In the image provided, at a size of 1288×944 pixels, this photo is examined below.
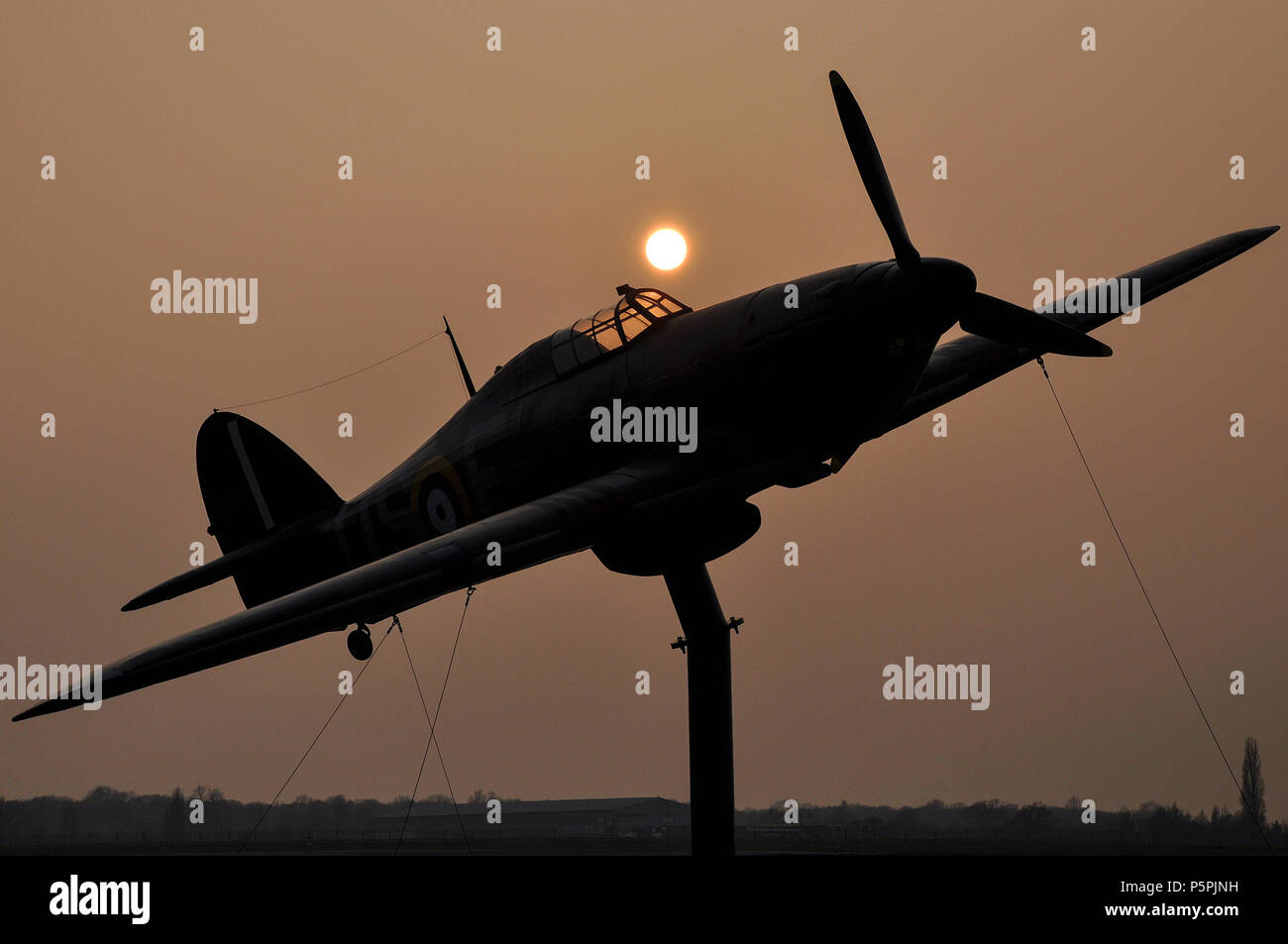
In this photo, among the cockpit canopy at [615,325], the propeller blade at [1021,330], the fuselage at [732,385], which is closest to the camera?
the fuselage at [732,385]

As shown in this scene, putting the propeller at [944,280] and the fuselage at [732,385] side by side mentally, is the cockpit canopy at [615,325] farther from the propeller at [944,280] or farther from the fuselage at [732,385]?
the propeller at [944,280]

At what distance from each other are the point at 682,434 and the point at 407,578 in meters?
4.83

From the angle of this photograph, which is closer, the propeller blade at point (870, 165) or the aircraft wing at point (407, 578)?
the aircraft wing at point (407, 578)

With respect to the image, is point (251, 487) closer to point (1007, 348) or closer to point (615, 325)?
point (615, 325)

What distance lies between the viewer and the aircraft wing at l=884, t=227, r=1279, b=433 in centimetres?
2323

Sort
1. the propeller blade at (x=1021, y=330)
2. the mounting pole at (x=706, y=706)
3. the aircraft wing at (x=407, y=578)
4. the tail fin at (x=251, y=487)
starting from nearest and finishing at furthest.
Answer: the aircraft wing at (x=407, y=578) → the propeller blade at (x=1021, y=330) → the mounting pole at (x=706, y=706) → the tail fin at (x=251, y=487)

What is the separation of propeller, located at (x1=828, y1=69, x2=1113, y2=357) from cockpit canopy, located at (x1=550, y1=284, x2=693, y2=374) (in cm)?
374

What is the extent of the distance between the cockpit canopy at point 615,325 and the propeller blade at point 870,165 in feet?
12.0

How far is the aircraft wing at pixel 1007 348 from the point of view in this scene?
23.2 metres

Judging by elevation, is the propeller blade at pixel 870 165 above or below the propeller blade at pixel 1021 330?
above

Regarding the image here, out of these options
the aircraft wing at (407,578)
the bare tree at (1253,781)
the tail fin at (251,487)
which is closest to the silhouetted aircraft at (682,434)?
the aircraft wing at (407,578)

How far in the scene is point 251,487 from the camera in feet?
93.6
